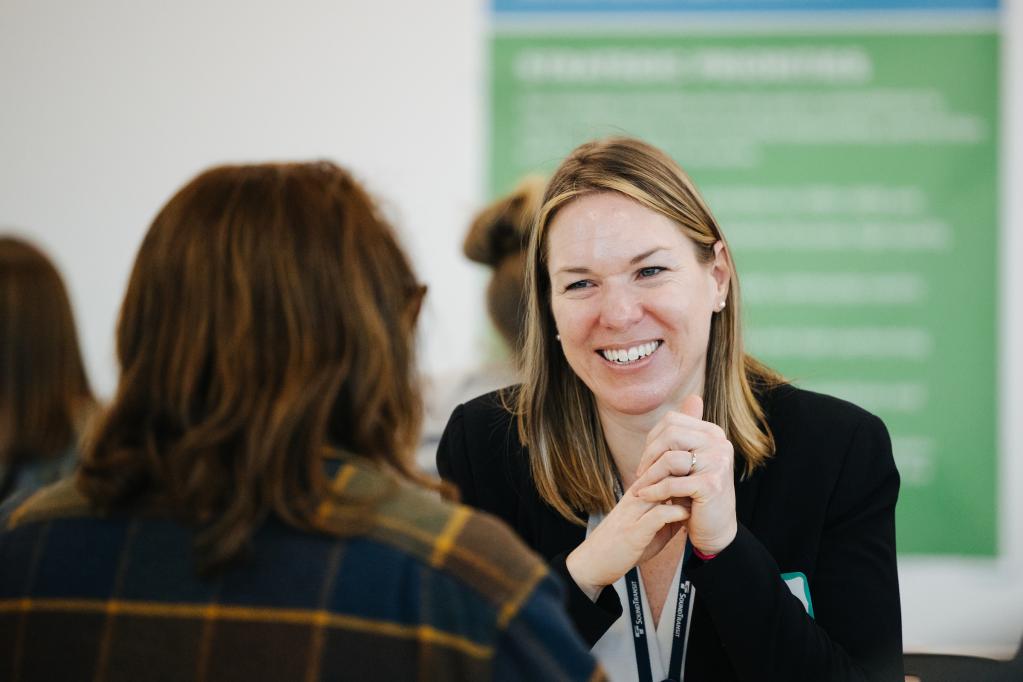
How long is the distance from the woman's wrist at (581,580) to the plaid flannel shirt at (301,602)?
0.49 m

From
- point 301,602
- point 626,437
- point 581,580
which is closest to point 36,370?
point 626,437

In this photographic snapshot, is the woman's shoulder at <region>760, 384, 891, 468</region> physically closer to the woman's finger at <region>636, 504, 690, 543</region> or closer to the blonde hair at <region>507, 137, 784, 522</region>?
the blonde hair at <region>507, 137, 784, 522</region>

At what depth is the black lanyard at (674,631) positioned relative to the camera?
162 cm

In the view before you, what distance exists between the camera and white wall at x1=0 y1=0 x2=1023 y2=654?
12.1 ft

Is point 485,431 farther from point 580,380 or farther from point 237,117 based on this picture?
point 237,117

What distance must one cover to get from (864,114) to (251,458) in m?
3.08

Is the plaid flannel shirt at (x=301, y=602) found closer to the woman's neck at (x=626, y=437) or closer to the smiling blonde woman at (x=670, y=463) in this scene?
the smiling blonde woman at (x=670, y=463)

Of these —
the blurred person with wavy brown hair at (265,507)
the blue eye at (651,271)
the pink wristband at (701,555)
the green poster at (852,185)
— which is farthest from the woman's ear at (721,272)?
the green poster at (852,185)

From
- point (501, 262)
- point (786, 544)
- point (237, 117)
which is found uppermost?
point (237, 117)

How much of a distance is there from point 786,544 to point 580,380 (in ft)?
1.52

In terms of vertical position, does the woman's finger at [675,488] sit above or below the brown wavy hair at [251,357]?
below

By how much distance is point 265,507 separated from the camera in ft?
3.12

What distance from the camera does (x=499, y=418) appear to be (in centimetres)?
196

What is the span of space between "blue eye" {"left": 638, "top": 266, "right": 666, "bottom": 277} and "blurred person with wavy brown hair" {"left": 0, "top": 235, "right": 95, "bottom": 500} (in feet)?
4.33
